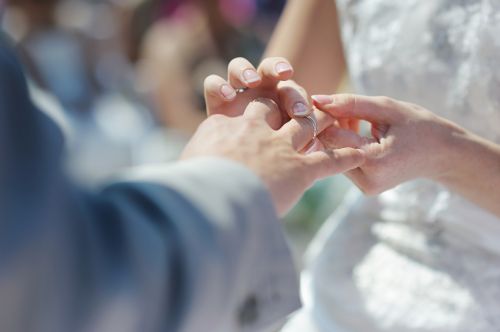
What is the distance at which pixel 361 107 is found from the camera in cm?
102

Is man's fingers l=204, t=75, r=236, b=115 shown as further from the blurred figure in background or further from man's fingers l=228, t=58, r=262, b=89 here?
the blurred figure in background

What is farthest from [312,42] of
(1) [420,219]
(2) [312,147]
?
(2) [312,147]

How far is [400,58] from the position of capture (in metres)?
1.22

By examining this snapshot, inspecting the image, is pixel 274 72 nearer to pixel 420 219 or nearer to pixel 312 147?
pixel 312 147

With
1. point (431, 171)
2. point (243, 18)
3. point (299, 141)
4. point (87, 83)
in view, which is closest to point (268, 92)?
point (299, 141)

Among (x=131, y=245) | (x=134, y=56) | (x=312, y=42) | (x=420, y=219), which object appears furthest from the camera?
(x=134, y=56)

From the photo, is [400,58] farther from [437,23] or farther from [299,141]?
[299,141]

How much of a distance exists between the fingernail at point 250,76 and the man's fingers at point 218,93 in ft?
0.10

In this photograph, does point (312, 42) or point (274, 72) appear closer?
point (274, 72)

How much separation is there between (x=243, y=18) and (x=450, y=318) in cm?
249

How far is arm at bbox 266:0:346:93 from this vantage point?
1422mm

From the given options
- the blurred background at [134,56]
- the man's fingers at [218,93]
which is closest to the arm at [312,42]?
the man's fingers at [218,93]

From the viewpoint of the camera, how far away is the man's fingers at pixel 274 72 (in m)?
1.02

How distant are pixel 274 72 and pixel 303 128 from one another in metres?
0.12
